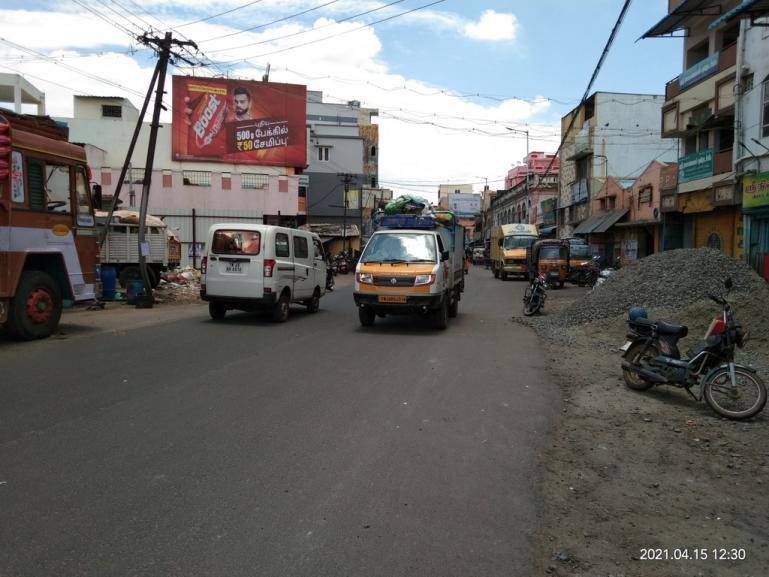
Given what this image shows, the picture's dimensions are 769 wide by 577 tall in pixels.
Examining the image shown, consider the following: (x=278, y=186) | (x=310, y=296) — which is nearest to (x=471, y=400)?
(x=310, y=296)

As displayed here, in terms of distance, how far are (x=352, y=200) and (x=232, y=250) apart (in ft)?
133

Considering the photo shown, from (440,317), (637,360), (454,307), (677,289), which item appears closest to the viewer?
(637,360)

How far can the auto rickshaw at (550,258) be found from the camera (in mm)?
27891

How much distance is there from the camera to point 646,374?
6887mm

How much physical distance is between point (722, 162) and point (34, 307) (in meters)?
23.5

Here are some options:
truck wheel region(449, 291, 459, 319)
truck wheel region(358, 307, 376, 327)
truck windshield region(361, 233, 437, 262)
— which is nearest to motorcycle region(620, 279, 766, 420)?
truck windshield region(361, 233, 437, 262)

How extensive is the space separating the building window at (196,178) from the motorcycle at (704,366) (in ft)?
103

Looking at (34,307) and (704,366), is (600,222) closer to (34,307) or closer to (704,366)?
(704,366)

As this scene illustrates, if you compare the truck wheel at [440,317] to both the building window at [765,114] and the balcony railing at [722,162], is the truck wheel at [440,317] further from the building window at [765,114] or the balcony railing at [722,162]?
the balcony railing at [722,162]

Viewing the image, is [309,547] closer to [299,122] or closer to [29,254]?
[29,254]

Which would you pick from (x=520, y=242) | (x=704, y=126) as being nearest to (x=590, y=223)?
(x=520, y=242)

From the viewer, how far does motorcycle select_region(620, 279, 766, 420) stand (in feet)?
19.6

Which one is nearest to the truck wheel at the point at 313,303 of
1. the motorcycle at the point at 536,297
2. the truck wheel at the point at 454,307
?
the truck wheel at the point at 454,307

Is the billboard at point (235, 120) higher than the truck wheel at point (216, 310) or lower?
higher
